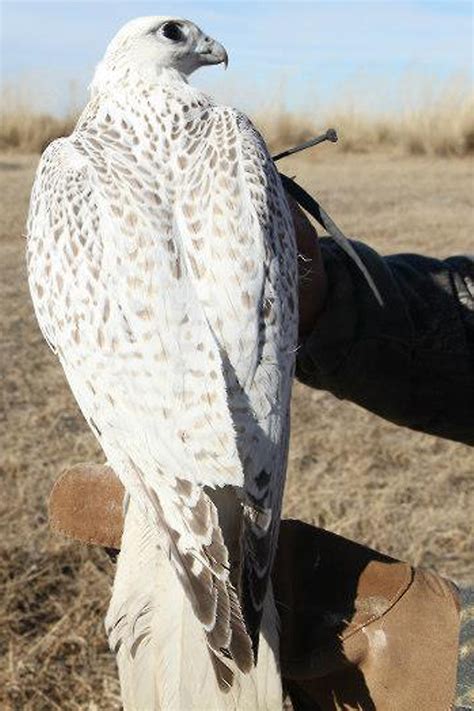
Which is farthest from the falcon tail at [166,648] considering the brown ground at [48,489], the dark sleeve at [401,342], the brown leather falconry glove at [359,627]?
the brown ground at [48,489]

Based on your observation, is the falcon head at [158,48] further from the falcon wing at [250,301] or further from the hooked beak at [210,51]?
the falcon wing at [250,301]

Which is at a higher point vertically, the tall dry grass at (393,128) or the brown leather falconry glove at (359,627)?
the brown leather falconry glove at (359,627)

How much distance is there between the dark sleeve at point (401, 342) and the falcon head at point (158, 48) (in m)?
0.58

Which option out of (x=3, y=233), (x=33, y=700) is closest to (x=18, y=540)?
(x=33, y=700)

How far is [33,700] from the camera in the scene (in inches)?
127

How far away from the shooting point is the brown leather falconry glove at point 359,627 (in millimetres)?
2197

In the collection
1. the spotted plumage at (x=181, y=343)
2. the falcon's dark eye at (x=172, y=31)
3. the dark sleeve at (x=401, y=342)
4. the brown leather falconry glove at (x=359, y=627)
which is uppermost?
the falcon's dark eye at (x=172, y=31)

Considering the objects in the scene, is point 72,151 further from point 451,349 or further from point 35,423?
point 35,423

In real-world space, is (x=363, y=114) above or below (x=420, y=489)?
below

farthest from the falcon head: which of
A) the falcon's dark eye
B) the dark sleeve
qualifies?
the dark sleeve

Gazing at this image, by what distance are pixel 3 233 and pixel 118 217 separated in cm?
686

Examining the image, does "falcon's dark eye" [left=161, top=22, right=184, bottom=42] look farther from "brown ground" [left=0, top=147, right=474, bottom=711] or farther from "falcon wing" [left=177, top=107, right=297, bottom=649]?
"brown ground" [left=0, top=147, right=474, bottom=711]

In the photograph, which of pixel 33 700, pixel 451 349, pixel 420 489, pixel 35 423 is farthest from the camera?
pixel 35 423

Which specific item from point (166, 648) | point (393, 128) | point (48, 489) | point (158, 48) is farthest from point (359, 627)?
point (393, 128)
